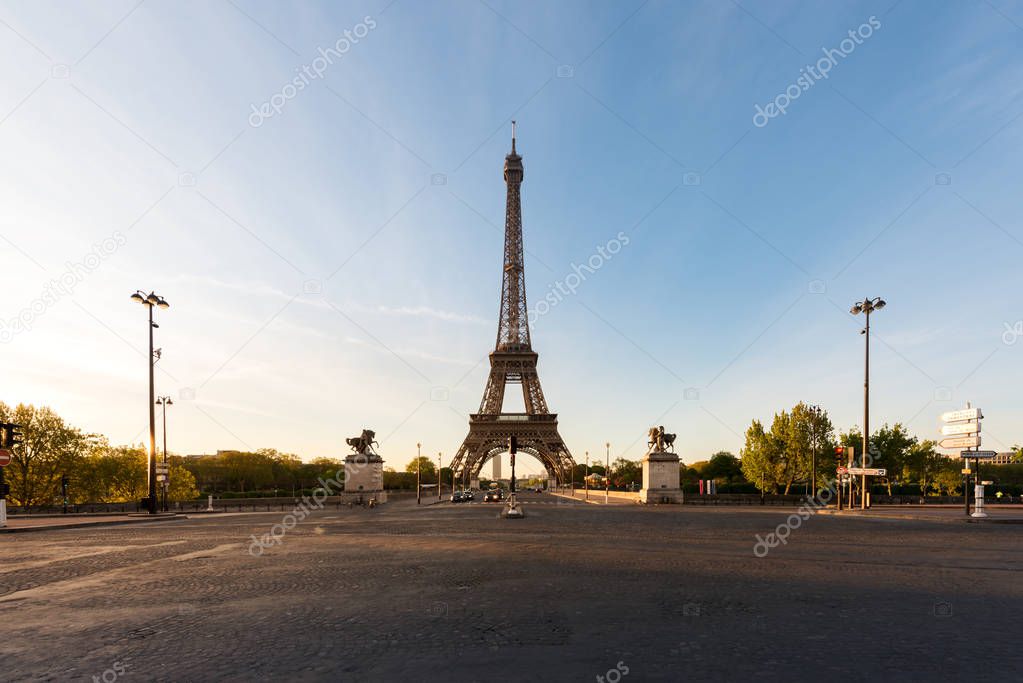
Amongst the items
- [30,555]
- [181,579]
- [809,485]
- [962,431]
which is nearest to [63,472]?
[30,555]

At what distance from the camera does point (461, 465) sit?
82500 mm

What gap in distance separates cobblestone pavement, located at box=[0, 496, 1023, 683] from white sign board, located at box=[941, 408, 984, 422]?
18.4 m

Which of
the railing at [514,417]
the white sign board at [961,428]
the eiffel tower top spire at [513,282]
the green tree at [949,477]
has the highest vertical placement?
the eiffel tower top spire at [513,282]

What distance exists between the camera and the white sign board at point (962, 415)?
30.9 metres

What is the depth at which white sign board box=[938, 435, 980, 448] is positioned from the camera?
30.8 m

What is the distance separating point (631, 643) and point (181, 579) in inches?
355

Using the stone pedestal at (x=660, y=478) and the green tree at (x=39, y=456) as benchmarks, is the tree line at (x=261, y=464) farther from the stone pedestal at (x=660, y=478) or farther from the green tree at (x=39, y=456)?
the stone pedestal at (x=660, y=478)

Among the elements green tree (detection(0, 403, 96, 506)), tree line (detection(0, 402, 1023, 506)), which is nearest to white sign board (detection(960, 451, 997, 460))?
tree line (detection(0, 402, 1023, 506))

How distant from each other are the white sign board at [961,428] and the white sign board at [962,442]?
0.32 metres

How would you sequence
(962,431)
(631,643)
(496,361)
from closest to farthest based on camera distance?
(631,643), (962,431), (496,361)

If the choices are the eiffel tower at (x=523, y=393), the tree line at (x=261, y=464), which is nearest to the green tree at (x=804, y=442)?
the tree line at (x=261, y=464)

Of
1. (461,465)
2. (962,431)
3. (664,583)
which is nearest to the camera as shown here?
(664,583)

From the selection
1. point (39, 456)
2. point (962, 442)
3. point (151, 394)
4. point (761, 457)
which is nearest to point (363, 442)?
point (151, 394)

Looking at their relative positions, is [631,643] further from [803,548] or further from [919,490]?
[919,490]
